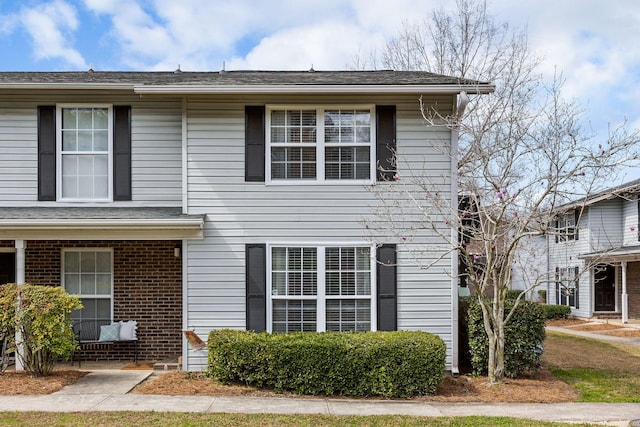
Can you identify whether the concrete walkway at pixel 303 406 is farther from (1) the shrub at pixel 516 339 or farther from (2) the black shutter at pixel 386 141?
(2) the black shutter at pixel 386 141

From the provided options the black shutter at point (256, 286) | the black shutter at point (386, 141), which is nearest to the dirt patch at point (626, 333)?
the black shutter at point (386, 141)

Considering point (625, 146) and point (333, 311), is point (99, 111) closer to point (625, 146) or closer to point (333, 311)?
point (333, 311)

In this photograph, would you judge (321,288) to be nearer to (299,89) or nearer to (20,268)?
(299,89)

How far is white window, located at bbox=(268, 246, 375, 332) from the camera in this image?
10.2m

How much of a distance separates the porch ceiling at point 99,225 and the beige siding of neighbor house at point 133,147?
0.49 metres

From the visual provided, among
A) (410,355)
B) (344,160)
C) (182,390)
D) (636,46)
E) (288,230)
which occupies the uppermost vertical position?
Answer: (636,46)

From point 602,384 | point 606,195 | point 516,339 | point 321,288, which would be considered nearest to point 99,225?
point 321,288

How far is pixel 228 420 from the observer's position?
285 inches

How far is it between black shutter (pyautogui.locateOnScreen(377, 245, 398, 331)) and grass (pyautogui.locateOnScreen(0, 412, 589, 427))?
2.64m

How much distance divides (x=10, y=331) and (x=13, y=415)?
276cm


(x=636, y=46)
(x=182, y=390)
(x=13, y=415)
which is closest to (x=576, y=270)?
(x=636, y=46)

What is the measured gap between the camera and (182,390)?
892 cm

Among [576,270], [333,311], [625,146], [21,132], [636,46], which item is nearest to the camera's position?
[625,146]

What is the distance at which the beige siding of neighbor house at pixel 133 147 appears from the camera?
1093cm
